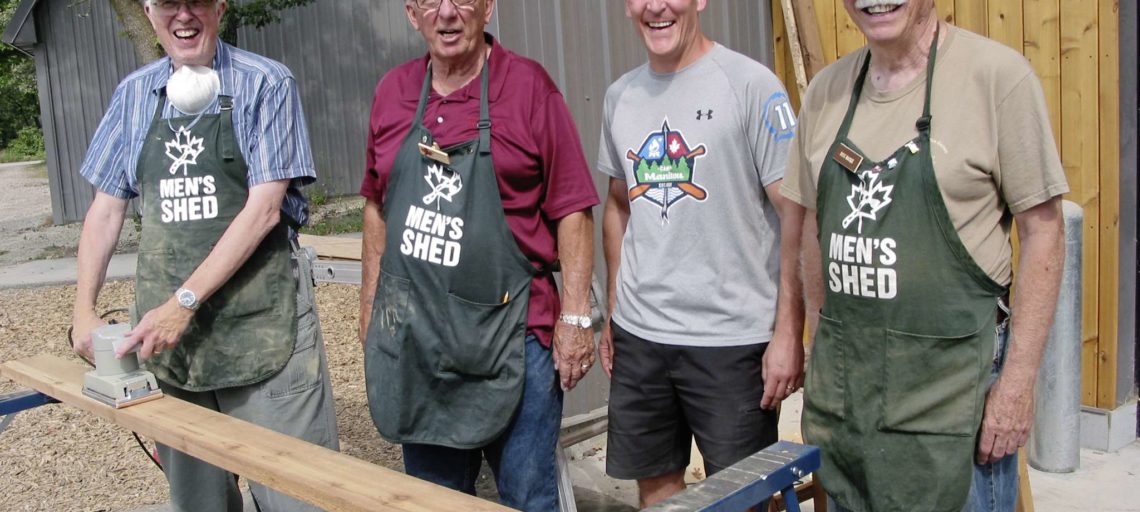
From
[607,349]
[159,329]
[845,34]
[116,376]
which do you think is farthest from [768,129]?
[845,34]

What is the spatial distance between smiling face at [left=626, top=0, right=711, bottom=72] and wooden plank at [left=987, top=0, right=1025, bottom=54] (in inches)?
76.1

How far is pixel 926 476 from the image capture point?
2090 mm

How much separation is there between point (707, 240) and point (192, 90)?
58.0 inches

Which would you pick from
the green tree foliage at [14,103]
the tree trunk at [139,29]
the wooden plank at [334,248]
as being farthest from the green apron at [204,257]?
the green tree foliage at [14,103]

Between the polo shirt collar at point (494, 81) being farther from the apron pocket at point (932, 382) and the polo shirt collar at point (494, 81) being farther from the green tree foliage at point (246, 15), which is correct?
the green tree foliage at point (246, 15)

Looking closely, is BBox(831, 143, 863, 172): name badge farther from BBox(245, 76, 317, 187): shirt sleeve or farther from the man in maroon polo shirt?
BBox(245, 76, 317, 187): shirt sleeve

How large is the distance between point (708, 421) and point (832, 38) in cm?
265

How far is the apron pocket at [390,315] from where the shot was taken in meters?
2.62

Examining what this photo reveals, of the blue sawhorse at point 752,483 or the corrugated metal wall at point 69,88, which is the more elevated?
the corrugated metal wall at point 69,88

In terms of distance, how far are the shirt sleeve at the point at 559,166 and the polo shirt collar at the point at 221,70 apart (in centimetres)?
94

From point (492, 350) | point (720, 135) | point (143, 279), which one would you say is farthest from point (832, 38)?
point (143, 279)

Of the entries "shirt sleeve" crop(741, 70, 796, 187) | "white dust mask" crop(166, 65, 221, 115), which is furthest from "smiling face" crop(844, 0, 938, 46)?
"white dust mask" crop(166, 65, 221, 115)

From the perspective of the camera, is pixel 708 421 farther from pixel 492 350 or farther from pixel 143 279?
pixel 143 279

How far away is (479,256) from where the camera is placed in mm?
2529
